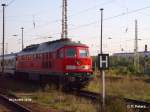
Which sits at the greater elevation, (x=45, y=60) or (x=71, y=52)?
(x=71, y=52)

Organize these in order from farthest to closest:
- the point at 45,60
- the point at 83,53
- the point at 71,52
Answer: the point at 45,60 → the point at 83,53 → the point at 71,52

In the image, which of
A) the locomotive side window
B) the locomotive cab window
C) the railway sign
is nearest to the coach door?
the locomotive side window

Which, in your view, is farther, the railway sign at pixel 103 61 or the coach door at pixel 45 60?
the coach door at pixel 45 60

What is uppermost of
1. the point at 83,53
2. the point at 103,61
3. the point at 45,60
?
the point at 83,53

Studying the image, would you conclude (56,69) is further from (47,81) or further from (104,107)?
(104,107)

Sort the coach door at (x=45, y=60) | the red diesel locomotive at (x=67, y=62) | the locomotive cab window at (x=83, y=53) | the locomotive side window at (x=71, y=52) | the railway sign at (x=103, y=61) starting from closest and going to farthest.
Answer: the railway sign at (x=103, y=61)
the red diesel locomotive at (x=67, y=62)
the locomotive side window at (x=71, y=52)
the locomotive cab window at (x=83, y=53)
the coach door at (x=45, y=60)

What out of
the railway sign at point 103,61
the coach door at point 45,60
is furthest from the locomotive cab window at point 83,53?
the railway sign at point 103,61

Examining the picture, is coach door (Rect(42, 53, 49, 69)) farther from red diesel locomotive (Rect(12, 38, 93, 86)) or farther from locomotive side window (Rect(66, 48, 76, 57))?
locomotive side window (Rect(66, 48, 76, 57))

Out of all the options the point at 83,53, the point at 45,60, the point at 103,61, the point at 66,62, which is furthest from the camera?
the point at 45,60

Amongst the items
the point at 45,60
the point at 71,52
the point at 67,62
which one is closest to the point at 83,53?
the point at 71,52

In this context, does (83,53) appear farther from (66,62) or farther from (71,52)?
(66,62)

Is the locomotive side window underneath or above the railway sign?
above

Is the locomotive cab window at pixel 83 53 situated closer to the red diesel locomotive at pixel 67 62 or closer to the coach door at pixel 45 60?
the red diesel locomotive at pixel 67 62

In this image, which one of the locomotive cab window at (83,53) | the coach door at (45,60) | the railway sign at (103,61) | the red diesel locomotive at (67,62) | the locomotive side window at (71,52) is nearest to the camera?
the railway sign at (103,61)
